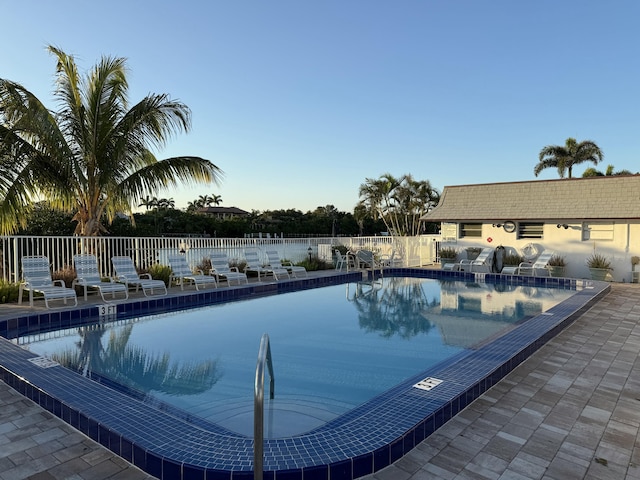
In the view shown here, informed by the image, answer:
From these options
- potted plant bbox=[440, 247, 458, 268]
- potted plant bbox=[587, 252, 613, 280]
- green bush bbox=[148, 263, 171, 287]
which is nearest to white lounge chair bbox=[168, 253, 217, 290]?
green bush bbox=[148, 263, 171, 287]

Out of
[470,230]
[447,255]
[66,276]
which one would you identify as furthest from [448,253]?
[66,276]

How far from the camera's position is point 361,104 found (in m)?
19.4

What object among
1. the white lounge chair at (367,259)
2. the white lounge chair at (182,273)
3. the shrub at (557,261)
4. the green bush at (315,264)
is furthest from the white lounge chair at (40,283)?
the shrub at (557,261)

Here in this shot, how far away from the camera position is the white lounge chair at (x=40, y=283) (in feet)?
25.3

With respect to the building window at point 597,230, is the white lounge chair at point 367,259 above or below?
below

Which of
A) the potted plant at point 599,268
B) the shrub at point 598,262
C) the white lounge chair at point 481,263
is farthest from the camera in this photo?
the white lounge chair at point 481,263

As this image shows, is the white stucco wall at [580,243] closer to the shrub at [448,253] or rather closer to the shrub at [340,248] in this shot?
the shrub at [448,253]

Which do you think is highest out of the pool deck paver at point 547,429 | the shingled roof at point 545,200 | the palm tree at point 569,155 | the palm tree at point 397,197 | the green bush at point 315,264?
the palm tree at point 569,155

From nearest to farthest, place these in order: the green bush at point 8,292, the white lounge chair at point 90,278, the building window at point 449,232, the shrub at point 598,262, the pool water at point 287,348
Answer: the pool water at point 287,348, the green bush at point 8,292, the white lounge chair at point 90,278, the shrub at point 598,262, the building window at point 449,232

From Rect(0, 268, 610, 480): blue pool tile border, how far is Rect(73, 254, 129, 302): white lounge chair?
3.33 metres

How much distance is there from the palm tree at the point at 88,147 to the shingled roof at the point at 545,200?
10.9m

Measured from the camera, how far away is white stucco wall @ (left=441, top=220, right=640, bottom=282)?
14.0 meters

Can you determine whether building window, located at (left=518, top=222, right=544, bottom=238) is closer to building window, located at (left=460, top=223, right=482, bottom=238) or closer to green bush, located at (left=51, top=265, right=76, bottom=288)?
building window, located at (left=460, top=223, right=482, bottom=238)

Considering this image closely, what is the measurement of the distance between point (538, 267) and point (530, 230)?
275 centimetres
